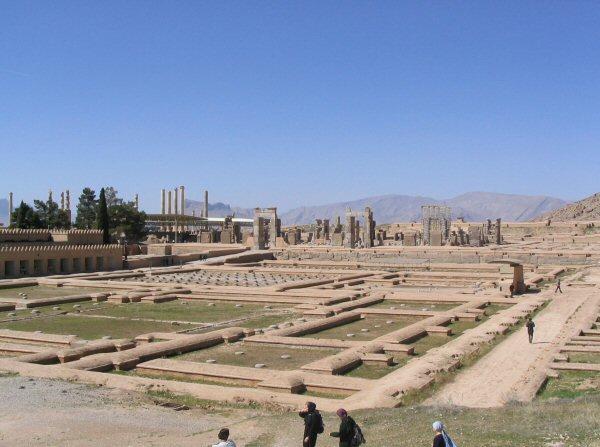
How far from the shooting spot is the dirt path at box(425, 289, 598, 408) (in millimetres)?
10734

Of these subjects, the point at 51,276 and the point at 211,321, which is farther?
the point at 51,276

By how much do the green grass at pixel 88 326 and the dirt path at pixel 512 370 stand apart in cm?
852

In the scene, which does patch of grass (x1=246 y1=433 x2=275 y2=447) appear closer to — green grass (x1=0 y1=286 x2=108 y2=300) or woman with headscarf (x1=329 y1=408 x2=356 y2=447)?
woman with headscarf (x1=329 y1=408 x2=356 y2=447)

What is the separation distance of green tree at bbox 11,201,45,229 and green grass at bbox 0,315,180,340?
29.6 meters

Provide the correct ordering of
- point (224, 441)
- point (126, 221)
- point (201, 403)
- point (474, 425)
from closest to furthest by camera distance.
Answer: point (224, 441), point (474, 425), point (201, 403), point (126, 221)

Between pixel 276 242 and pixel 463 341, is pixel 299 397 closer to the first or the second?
pixel 463 341

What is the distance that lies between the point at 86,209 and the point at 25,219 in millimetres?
12388

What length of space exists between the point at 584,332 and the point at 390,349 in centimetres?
505

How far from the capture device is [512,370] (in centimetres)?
1250

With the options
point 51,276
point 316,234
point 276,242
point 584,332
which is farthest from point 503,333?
point 316,234

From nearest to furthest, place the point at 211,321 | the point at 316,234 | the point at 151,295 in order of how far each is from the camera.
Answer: the point at 211,321
the point at 151,295
the point at 316,234

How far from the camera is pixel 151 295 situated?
24.8 metres

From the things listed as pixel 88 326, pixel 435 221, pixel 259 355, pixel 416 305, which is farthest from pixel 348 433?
pixel 435 221

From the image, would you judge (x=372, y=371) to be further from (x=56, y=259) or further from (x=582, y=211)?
(x=582, y=211)
